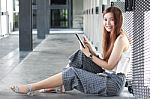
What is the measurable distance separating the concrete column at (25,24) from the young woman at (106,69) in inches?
219

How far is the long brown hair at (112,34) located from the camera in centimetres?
457

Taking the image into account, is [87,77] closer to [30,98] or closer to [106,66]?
[106,66]

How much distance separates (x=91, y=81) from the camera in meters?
4.60

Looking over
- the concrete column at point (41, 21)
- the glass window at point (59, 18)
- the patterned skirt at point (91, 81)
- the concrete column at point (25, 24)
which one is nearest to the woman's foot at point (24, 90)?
the patterned skirt at point (91, 81)

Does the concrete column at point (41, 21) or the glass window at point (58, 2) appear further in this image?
the glass window at point (58, 2)

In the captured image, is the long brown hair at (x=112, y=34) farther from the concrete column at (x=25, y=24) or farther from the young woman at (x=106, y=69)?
the concrete column at (x=25, y=24)

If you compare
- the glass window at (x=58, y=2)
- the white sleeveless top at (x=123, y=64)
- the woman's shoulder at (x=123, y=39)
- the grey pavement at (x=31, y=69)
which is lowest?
the grey pavement at (x=31, y=69)

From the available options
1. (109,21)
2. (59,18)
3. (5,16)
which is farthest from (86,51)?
(59,18)

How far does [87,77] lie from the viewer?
4.61m

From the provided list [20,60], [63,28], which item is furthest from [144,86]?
[63,28]

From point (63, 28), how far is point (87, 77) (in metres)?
19.5

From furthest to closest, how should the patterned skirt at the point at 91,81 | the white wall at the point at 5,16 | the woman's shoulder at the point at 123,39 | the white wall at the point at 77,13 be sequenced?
the white wall at the point at 77,13, the white wall at the point at 5,16, the patterned skirt at the point at 91,81, the woman's shoulder at the point at 123,39

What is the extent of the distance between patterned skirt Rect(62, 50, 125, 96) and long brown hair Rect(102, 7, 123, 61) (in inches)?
9.3

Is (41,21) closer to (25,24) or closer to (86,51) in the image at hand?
(25,24)
